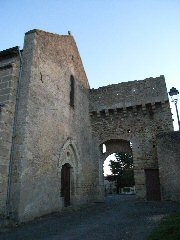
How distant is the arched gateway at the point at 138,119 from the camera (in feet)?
44.4

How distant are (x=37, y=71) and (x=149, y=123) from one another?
293 inches

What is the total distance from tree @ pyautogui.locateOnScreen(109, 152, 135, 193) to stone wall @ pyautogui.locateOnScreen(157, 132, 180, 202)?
20.7m

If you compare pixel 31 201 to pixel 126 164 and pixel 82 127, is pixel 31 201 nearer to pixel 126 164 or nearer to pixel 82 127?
pixel 82 127

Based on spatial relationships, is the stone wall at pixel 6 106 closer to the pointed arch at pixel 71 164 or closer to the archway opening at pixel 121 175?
the pointed arch at pixel 71 164

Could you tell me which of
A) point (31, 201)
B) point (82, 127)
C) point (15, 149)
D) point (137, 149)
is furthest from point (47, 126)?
point (137, 149)

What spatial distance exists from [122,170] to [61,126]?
24266 millimetres

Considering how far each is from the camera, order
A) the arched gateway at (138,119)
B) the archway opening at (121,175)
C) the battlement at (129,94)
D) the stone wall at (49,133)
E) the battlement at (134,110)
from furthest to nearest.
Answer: the archway opening at (121,175) < the battlement at (129,94) < the battlement at (134,110) < the arched gateway at (138,119) < the stone wall at (49,133)

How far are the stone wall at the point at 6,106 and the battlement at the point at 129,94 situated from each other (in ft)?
22.2

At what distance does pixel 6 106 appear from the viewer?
8.67m

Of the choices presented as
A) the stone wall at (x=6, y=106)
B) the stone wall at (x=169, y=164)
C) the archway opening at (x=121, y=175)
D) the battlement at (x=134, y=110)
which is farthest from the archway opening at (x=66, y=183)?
the archway opening at (x=121, y=175)

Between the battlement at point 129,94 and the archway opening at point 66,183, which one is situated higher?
the battlement at point 129,94

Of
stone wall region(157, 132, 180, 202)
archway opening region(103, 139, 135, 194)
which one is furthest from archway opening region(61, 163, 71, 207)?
archway opening region(103, 139, 135, 194)

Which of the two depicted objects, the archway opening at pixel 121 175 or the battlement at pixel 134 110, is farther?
the archway opening at pixel 121 175

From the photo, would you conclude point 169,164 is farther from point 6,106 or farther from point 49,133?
point 6,106
